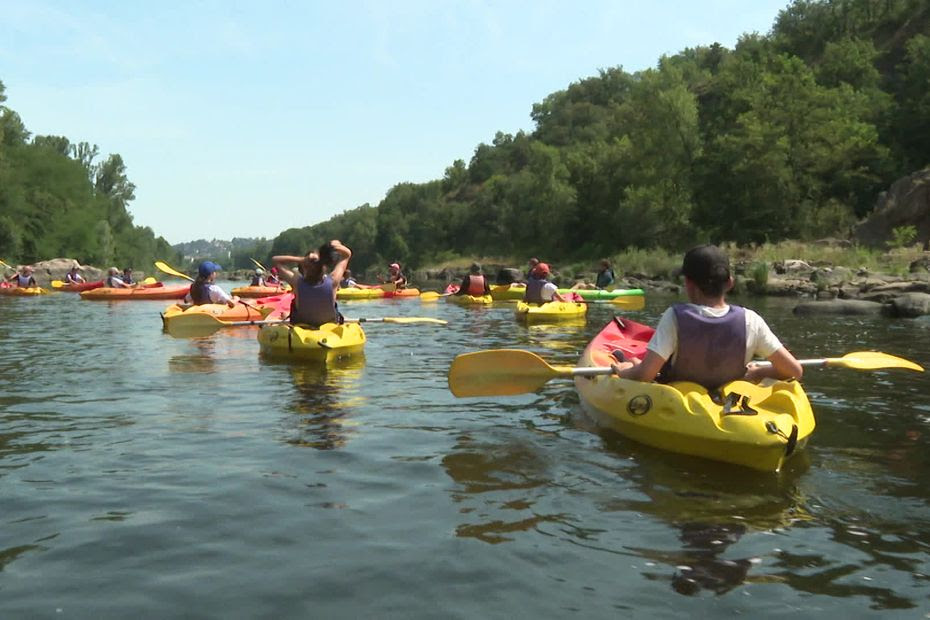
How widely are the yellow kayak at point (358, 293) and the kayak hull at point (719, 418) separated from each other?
17.9 metres

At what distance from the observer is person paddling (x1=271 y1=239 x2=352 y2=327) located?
953 cm

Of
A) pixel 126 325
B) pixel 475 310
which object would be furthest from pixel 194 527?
pixel 475 310

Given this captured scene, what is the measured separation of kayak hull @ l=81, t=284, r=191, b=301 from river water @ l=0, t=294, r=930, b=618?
1628 cm

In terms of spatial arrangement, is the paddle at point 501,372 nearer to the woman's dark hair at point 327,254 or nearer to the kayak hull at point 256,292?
the woman's dark hair at point 327,254

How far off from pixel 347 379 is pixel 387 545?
498cm

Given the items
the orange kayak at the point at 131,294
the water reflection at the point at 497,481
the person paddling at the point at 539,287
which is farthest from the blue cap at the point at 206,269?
the orange kayak at the point at 131,294

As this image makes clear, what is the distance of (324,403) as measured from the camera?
723 cm

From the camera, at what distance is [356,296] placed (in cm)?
2339

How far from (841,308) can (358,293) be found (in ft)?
39.9

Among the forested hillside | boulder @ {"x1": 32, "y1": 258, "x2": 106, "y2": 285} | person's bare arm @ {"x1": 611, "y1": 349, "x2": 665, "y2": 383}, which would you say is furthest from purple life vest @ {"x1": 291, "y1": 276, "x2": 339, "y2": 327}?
boulder @ {"x1": 32, "y1": 258, "x2": 106, "y2": 285}

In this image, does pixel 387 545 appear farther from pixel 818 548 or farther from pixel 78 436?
pixel 78 436

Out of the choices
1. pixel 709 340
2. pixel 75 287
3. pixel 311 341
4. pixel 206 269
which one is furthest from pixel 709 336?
pixel 75 287

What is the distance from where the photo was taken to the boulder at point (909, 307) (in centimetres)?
1652

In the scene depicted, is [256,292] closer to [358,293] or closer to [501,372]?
[358,293]
